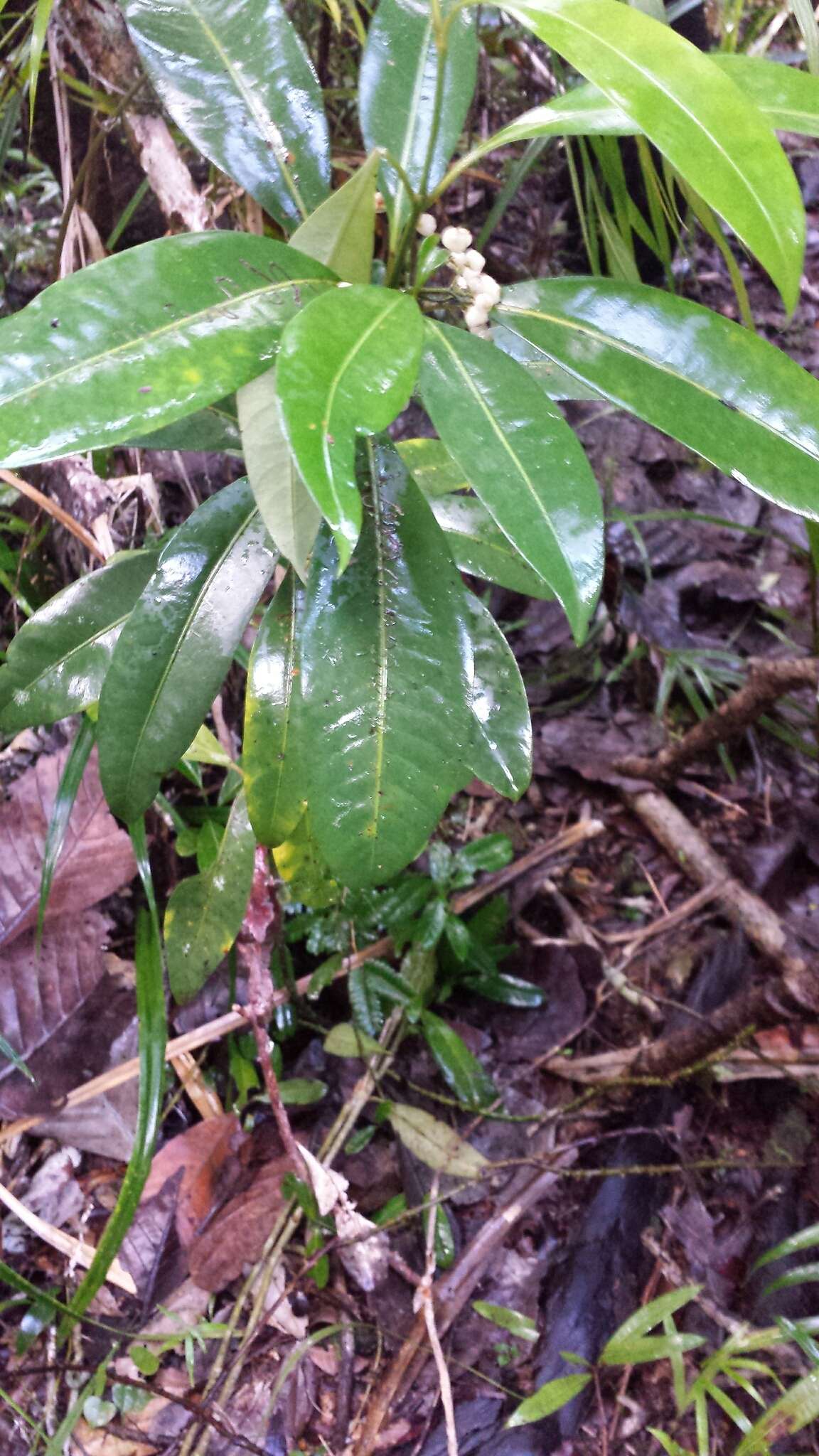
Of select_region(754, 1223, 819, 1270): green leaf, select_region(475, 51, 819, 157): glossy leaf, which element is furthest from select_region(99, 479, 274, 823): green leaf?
select_region(754, 1223, 819, 1270): green leaf

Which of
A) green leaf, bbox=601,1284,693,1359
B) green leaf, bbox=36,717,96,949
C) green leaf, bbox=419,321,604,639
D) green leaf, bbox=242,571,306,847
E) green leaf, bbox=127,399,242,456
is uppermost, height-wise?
green leaf, bbox=419,321,604,639

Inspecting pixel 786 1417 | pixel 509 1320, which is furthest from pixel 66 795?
pixel 786 1417

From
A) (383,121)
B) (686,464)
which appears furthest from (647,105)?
(686,464)

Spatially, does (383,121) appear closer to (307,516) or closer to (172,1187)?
(307,516)

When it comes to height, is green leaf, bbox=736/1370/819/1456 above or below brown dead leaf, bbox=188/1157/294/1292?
above

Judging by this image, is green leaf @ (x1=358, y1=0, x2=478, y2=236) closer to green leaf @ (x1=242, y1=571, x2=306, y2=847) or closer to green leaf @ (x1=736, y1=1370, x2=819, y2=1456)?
→ green leaf @ (x1=242, y1=571, x2=306, y2=847)

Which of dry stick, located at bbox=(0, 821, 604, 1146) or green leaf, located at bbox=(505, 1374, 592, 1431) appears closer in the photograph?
green leaf, located at bbox=(505, 1374, 592, 1431)
